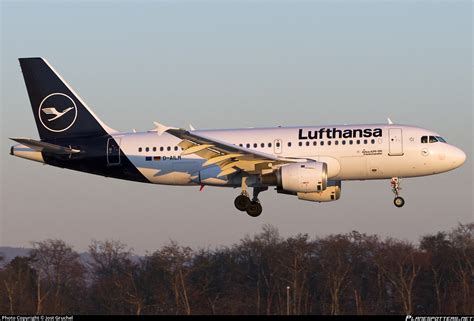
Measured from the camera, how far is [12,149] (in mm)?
60188

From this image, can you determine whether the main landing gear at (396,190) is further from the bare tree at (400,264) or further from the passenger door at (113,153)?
the bare tree at (400,264)

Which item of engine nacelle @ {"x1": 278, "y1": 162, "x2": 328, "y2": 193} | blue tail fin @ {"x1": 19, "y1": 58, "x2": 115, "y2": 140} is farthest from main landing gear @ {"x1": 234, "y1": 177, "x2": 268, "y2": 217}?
blue tail fin @ {"x1": 19, "y1": 58, "x2": 115, "y2": 140}

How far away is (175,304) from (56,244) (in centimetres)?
1600

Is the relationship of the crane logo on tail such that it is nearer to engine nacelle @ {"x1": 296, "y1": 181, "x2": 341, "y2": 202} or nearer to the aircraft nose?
engine nacelle @ {"x1": 296, "y1": 181, "x2": 341, "y2": 202}

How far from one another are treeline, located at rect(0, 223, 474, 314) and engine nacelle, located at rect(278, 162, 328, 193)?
27.3 m

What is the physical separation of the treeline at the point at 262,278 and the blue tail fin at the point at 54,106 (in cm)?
2053

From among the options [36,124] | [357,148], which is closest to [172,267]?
[36,124]

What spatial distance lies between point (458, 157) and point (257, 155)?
1048cm

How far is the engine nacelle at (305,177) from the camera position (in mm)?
54844

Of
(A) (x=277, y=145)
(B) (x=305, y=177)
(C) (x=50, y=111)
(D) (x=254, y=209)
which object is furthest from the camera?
(C) (x=50, y=111)

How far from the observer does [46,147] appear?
58.2 m

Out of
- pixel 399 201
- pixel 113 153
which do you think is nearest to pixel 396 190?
pixel 399 201

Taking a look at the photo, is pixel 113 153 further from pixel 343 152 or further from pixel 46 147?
pixel 343 152

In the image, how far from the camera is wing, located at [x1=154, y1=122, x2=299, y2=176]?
5369 cm
